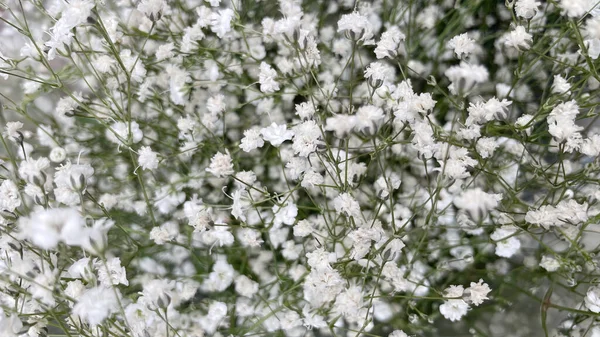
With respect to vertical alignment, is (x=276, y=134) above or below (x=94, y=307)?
above

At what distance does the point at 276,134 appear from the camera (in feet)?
1.44

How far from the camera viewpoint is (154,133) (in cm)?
60

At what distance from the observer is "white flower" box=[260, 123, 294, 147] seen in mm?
434

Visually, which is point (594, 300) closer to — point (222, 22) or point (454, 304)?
point (454, 304)

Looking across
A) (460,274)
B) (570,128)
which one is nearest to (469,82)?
(570,128)

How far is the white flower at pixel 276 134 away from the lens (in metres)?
0.43

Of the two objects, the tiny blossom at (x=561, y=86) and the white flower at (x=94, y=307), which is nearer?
the white flower at (x=94, y=307)

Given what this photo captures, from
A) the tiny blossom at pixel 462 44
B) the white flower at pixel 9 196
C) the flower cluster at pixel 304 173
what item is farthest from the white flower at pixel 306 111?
the white flower at pixel 9 196

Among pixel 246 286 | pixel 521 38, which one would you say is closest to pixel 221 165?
pixel 246 286

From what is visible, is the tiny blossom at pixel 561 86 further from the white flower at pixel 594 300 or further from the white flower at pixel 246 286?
the white flower at pixel 246 286

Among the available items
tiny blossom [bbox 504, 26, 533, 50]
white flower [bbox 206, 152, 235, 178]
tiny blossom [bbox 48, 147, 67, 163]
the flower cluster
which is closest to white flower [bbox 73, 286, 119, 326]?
the flower cluster

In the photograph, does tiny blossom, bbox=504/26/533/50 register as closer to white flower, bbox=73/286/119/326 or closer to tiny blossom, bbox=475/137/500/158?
tiny blossom, bbox=475/137/500/158

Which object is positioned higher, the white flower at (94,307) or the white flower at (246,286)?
the white flower at (246,286)

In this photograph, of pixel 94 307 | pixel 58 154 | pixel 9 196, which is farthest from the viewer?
pixel 58 154
